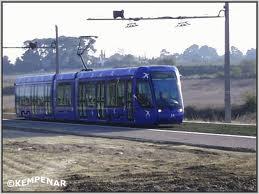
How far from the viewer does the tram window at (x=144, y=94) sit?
Answer: 29.4m

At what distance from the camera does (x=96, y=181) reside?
43.6 feet

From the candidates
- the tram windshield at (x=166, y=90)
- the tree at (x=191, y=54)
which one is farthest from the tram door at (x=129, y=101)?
the tree at (x=191, y=54)

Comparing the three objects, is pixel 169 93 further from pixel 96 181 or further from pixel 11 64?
pixel 11 64

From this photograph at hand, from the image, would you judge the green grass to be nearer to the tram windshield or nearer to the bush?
the tram windshield

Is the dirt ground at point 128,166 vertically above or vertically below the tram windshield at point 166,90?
below

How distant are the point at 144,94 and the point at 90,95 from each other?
17.0ft

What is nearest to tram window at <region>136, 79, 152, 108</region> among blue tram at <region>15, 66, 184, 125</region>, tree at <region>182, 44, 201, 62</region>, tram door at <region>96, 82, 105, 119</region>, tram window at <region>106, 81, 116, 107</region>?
blue tram at <region>15, 66, 184, 125</region>

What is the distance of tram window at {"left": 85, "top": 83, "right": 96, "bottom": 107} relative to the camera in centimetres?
3344

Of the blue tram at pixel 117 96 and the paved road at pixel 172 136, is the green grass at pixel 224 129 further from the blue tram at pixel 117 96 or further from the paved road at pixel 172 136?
the blue tram at pixel 117 96

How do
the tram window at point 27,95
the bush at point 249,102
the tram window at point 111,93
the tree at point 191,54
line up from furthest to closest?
1. the tree at point 191,54
2. the bush at point 249,102
3. the tram window at point 27,95
4. the tram window at point 111,93

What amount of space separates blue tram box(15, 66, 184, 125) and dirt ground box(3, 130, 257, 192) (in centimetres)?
653

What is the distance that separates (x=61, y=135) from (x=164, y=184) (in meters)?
14.9

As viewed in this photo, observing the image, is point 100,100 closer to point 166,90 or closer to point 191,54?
point 166,90

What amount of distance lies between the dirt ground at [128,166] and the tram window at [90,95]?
10.1 metres
